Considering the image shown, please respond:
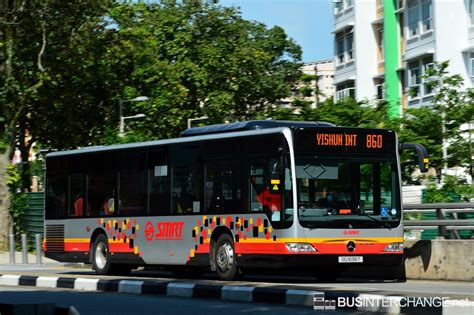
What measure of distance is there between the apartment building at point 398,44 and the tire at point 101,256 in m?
23.8

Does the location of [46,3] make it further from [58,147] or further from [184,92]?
[184,92]

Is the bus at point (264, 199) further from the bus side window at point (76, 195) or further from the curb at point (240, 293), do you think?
the curb at point (240, 293)

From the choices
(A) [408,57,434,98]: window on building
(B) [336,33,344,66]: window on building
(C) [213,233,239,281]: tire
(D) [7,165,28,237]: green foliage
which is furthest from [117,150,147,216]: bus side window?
(B) [336,33,344,66]: window on building

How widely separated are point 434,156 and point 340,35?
3338 centimetres

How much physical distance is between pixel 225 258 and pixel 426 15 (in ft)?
116

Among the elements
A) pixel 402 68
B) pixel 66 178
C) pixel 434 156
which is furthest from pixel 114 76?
pixel 66 178

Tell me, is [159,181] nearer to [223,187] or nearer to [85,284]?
[223,187]

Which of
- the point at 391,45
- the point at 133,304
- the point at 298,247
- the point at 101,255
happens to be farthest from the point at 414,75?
the point at 133,304

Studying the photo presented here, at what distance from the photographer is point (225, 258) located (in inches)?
813

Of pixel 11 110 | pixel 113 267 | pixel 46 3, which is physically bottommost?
pixel 113 267

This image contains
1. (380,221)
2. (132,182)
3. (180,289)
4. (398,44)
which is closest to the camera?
(180,289)

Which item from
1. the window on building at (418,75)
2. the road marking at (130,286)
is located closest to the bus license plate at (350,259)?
the road marking at (130,286)

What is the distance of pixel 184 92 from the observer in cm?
6219

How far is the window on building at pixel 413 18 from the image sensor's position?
54906mm
